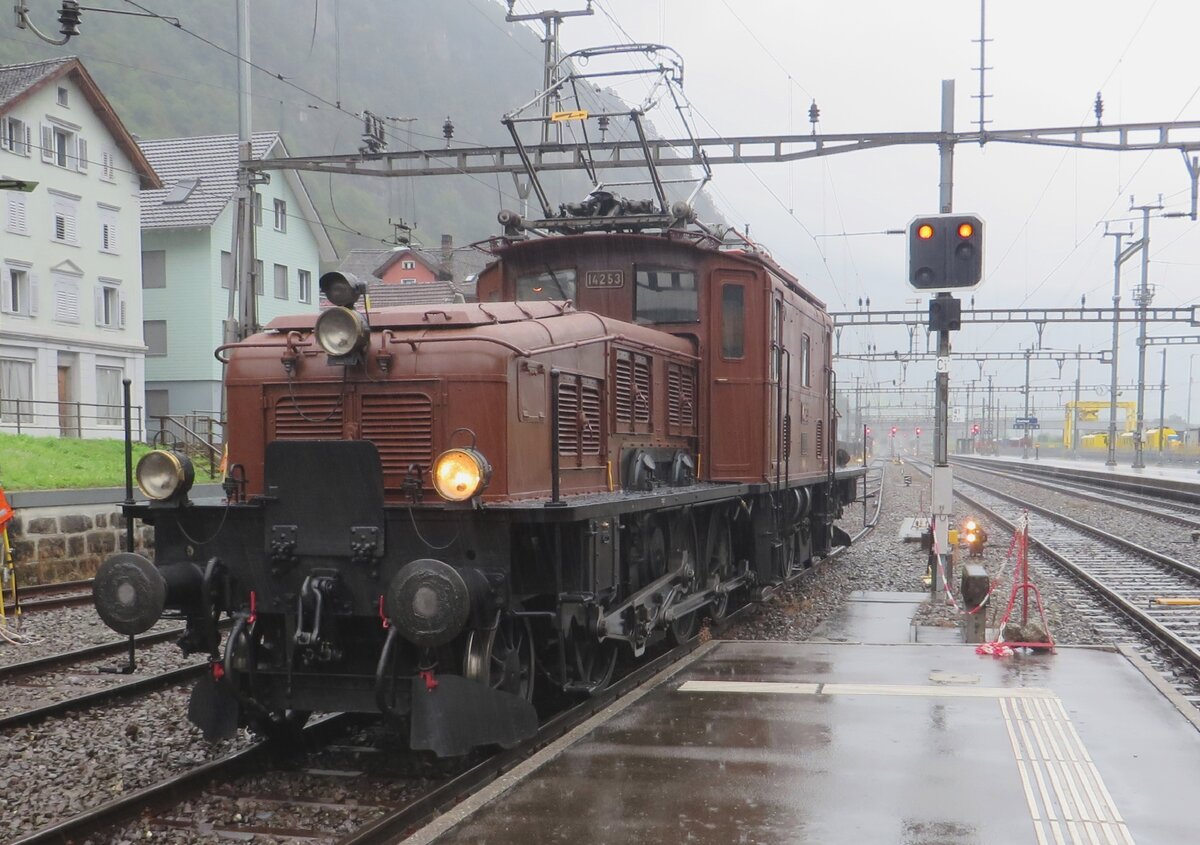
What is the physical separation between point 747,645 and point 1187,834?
15.2 ft

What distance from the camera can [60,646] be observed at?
1037 centimetres

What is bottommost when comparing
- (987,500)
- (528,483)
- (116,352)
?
(987,500)

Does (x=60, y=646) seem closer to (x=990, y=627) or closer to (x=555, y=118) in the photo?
(x=555, y=118)

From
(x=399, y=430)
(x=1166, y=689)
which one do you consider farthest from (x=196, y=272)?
(x=1166, y=689)

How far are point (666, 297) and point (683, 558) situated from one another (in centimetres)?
231

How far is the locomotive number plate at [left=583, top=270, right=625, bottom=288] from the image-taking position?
9.49 m

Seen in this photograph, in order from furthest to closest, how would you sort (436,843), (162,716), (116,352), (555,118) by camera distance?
(116,352) → (555,118) → (162,716) → (436,843)

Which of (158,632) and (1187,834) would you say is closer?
(1187,834)

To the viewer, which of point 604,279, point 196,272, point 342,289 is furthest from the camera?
point 196,272

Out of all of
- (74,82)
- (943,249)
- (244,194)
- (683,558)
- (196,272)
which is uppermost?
(74,82)

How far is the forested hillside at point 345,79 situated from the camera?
Result: 252 feet

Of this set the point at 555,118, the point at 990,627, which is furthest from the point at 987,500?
the point at 555,118

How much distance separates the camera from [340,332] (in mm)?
6270

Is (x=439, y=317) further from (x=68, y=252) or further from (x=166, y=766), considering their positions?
(x=68, y=252)
